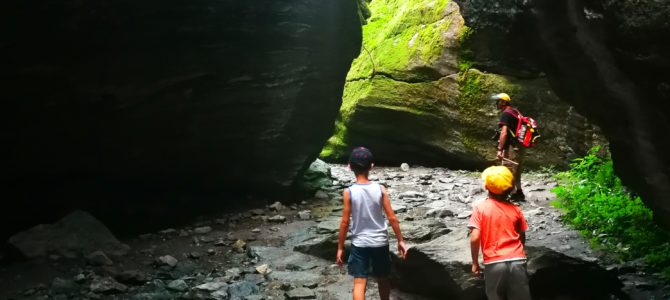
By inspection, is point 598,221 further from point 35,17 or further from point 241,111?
point 35,17

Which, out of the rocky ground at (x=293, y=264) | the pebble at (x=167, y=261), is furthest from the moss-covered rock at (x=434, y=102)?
the pebble at (x=167, y=261)

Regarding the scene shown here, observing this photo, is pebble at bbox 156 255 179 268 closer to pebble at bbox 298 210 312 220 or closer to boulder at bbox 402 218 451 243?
pebble at bbox 298 210 312 220

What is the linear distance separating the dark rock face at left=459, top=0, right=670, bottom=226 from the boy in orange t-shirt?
1428 millimetres

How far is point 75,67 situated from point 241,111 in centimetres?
320

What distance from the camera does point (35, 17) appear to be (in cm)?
718

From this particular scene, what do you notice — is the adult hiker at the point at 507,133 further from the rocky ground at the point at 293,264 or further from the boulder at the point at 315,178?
the boulder at the point at 315,178

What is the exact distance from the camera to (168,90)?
922 centimetres

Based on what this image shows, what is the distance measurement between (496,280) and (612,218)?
→ 4093 millimetres

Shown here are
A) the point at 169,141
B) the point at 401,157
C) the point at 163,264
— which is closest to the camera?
the point at 163,264

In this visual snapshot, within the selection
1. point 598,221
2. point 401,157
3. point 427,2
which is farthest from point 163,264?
point 427,2

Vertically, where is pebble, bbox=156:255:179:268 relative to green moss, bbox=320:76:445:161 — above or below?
below

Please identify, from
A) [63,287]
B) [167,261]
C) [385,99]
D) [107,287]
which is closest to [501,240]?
A: [107,287]

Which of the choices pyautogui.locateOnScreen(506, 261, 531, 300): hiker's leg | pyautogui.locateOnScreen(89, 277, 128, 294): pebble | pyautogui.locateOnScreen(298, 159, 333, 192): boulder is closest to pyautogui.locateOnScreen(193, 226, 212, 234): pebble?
pyautogui.locateOnScreen(89, 277, 128, 294): pebble

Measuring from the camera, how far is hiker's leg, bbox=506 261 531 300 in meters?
4.46
